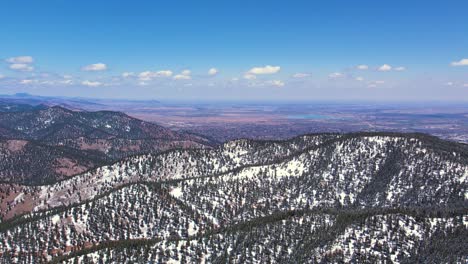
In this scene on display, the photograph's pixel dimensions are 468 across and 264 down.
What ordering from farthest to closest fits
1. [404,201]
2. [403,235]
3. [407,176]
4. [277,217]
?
[407,176], [404,201], [277,217], [403,235]

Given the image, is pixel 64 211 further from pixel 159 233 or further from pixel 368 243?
pixel 368 243

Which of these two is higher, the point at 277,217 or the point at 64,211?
the point at 277,217

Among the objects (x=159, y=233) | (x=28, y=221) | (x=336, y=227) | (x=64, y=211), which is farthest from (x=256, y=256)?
(x=28, y=221)

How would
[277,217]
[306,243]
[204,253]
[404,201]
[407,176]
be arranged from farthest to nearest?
[407,176] → [404,201] → [277,217] → [204,253] → [306,243]

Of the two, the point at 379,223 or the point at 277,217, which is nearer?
the point at 379,223

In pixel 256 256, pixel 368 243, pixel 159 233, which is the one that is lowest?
pixel 159 233

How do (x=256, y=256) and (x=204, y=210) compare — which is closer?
(x=256, y=256)

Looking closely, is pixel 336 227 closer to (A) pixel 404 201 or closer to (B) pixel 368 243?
(B) pixel 368 243

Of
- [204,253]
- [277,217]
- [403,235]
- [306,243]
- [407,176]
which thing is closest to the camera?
[403,235]

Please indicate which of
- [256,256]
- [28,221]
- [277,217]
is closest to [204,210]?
[277,217]
